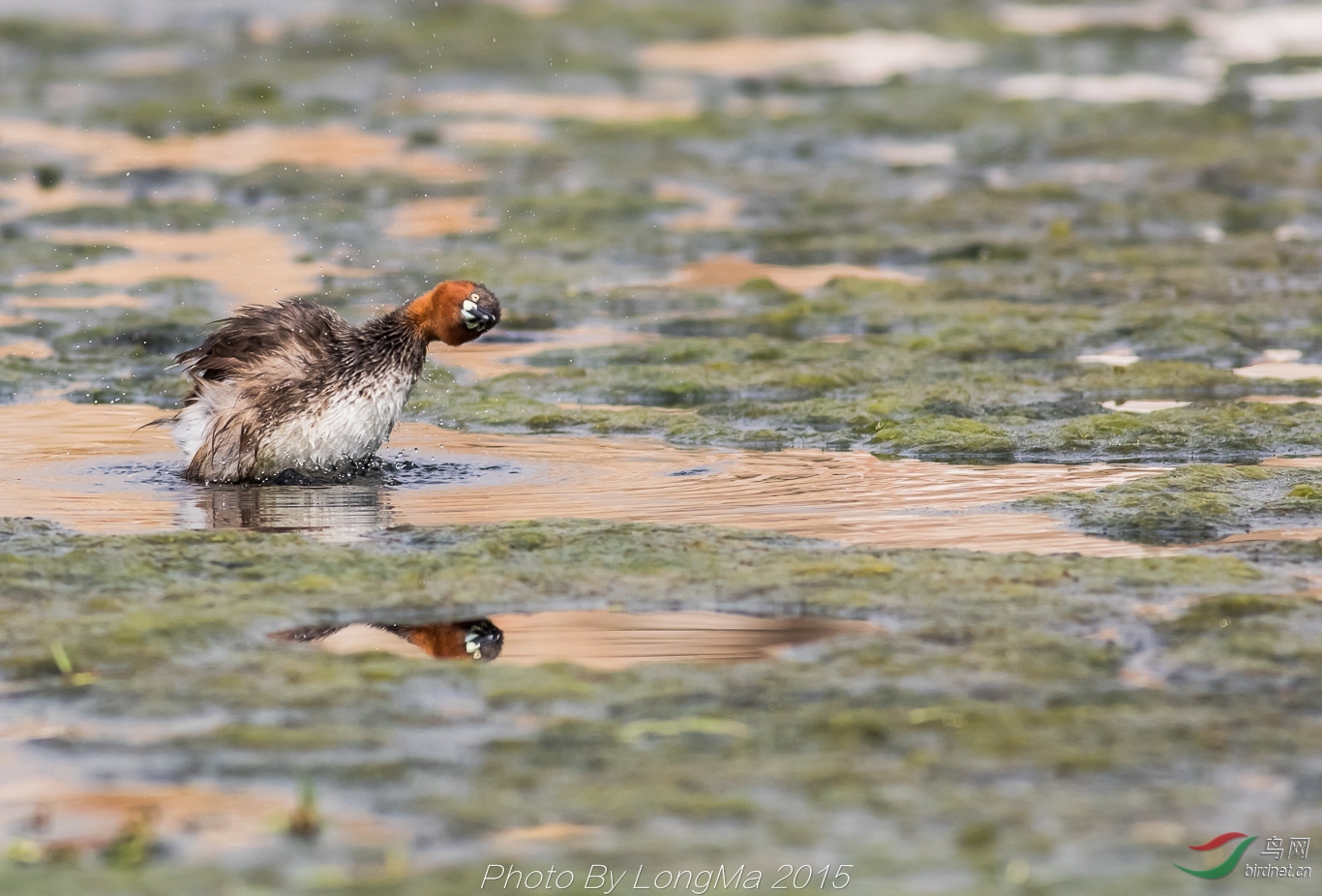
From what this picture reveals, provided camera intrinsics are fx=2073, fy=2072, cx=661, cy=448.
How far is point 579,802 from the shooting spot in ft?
16.4

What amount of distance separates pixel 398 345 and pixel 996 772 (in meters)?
5.37

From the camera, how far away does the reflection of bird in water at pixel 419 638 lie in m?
6.33

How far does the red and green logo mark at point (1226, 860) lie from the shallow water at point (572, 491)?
9.26 feet

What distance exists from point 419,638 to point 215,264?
9.80 meters

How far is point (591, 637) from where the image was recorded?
643 centimetres

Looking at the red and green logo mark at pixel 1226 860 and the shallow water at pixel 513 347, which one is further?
the shallow water at pixel 513 347

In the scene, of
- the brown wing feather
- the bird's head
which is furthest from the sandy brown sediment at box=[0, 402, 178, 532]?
the bird's head

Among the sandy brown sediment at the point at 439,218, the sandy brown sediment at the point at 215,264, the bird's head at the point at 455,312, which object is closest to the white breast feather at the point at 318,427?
the bird's head at the point at 455,312

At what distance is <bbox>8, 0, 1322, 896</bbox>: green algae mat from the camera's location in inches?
192

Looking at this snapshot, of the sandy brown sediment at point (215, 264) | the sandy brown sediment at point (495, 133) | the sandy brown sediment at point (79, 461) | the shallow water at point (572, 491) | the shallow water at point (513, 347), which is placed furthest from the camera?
the sandy brown sediment at point (495, 133)

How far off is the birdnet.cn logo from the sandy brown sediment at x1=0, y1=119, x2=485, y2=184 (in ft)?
51.4

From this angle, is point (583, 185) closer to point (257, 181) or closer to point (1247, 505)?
point (257, 181)

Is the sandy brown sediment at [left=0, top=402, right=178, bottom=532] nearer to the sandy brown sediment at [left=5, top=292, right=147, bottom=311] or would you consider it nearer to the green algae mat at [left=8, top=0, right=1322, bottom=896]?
the green algae mat at [left=8, top=0, right=1322, bottom=896]

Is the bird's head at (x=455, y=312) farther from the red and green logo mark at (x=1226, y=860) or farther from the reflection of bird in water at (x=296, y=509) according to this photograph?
the red and green logo mark at (x=1226, y=860)
